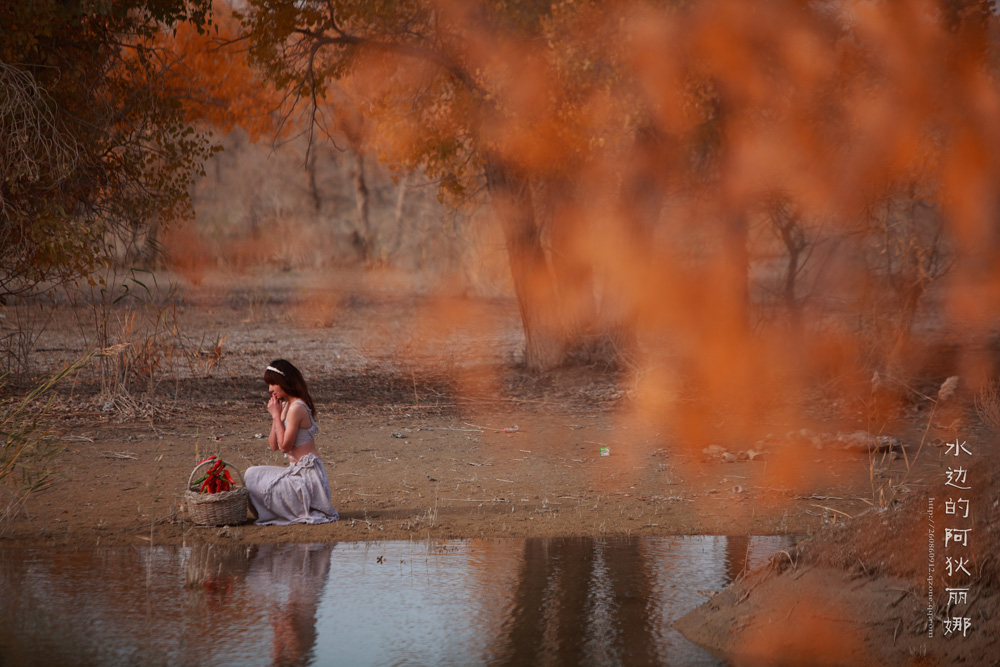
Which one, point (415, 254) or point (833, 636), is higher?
point (415, 254)

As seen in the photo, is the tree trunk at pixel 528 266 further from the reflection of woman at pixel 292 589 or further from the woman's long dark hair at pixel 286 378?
the reflection of woman at pixel 292 589

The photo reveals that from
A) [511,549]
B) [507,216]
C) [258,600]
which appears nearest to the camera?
[258,600]

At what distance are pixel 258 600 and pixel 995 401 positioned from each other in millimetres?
7728

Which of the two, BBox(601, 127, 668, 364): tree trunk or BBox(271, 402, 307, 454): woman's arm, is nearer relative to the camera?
BBox(271, 402, 307, 454): woman's arm

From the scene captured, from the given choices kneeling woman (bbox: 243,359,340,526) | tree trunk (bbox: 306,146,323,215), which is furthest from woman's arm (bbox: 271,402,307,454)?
tree trunk (bbox: 306,146,323,215)

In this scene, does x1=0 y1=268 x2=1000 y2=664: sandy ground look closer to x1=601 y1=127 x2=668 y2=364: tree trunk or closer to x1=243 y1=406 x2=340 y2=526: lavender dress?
x1=243 y1=406 x2=340 y2=526: lavender dress

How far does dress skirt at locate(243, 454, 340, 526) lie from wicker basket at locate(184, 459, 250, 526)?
17 centimetres

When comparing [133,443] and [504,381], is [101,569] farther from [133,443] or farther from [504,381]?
[504,381]

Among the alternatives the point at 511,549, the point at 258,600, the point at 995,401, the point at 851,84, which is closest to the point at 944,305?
the point at 851,84

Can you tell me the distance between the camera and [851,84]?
12914mm

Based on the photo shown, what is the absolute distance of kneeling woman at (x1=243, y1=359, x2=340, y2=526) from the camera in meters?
7.05

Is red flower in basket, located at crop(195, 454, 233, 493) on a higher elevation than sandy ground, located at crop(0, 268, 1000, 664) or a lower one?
higher

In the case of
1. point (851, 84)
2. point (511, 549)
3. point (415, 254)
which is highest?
point (851, 84)

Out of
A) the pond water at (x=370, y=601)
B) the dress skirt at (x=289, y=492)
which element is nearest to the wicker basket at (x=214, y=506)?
the dress skirt at (x=289, y=492)
